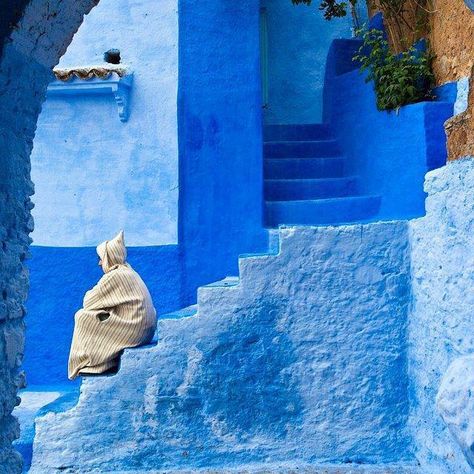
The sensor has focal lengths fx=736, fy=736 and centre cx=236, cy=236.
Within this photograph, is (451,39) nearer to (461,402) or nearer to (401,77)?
(401,77)

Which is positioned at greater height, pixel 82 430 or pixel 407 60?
pixel 407 60

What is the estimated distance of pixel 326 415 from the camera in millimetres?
5406

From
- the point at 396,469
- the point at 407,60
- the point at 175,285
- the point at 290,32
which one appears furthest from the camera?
the point at 290,32

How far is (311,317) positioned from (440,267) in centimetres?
114

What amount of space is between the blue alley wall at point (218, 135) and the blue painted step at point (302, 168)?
63 centimetres

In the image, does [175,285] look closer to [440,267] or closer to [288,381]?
[288,381]

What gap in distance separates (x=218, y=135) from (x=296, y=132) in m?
1.55

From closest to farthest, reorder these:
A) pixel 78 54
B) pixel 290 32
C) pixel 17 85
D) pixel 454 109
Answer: pixel 17 85, pixel 454 109, pixel 78 54, pixel 290 32

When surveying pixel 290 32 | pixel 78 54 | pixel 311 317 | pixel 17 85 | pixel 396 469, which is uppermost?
pixel 290 32

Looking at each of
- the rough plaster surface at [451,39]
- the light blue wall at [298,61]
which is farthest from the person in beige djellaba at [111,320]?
the light blue wall at [298,61]

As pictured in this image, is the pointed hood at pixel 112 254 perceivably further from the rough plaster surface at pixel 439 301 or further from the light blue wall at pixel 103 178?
the rough plaster surface at pixel 439 301

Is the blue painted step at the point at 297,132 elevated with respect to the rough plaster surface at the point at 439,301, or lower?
elevated

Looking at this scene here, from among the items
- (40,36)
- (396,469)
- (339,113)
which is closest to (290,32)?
(339,113)

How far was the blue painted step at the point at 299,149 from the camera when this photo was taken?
7809 millimetres
